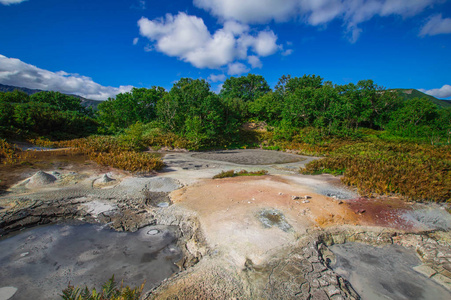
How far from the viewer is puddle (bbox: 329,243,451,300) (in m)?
3.31

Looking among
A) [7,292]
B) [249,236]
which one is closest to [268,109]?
[249,236]

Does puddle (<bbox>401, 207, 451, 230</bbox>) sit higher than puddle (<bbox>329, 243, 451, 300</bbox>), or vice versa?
puddle (<bbox>401, 207, 451, 230</bbox>)

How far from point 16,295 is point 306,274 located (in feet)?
16.0

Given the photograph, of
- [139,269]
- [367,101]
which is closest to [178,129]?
[139,269]

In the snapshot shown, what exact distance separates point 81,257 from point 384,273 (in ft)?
20.3

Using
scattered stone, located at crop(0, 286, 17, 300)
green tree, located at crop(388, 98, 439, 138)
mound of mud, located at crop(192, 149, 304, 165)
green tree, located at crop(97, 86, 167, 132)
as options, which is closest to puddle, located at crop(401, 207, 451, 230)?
mound of mud, located at crop(192, 149, 304, 165)

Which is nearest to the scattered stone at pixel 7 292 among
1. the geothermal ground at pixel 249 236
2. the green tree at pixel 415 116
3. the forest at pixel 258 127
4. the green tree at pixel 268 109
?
the geothermal ground at pixel 249 236

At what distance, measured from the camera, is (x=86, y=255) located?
4.12m

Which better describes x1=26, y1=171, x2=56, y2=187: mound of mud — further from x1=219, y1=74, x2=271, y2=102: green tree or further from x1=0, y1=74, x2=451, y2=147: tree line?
x1=219, y1=74, x2=271, y2=102: green tree

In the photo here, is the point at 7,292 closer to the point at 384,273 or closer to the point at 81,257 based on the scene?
the point at 81,257

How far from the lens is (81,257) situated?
4.05 metres

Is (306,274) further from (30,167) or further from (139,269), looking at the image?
(30,167)

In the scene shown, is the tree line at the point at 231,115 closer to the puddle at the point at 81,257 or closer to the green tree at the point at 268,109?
the green tree at the point at 268,109

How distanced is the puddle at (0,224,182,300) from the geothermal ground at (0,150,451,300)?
3 centimetres
